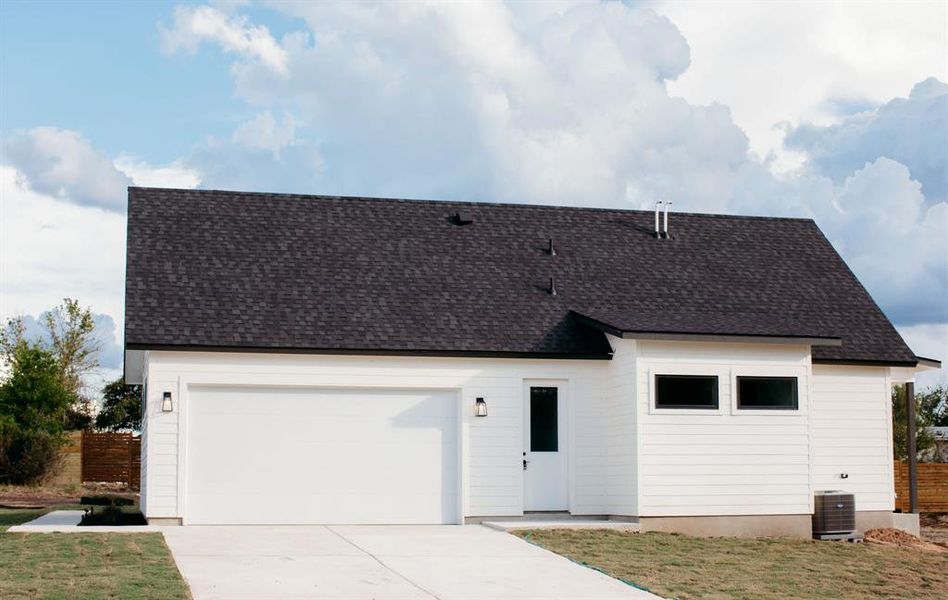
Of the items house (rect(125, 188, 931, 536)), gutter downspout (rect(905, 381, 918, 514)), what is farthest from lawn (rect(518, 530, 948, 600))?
gutter downspout (rect(905, 381, 918, 514))

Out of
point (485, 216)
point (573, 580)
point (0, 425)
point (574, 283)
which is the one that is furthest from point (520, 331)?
point (0, 425)

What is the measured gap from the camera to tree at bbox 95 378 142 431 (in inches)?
1636

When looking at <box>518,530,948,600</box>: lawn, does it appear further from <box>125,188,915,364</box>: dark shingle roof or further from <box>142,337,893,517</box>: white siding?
<box>125,188,915,364</box>: dark shingle roof

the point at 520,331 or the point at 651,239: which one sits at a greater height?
the point at 651,239

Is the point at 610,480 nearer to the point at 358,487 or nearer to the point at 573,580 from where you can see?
the point at 358,487

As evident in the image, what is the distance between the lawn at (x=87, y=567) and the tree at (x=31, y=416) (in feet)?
53.0

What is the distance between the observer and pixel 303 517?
18.1 metres

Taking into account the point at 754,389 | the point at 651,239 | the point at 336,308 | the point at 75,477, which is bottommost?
the point at 75,477

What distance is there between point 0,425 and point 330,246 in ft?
47.6

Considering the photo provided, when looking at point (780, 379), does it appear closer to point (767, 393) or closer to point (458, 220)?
point (767, 393)

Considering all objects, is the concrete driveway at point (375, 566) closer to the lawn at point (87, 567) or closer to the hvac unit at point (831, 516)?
the lawn at point (87, 567)

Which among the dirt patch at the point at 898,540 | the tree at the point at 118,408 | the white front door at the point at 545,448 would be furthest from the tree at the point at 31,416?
the dirt patch at the point at 898,540

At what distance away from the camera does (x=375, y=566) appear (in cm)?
1332

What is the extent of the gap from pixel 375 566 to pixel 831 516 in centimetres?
881
